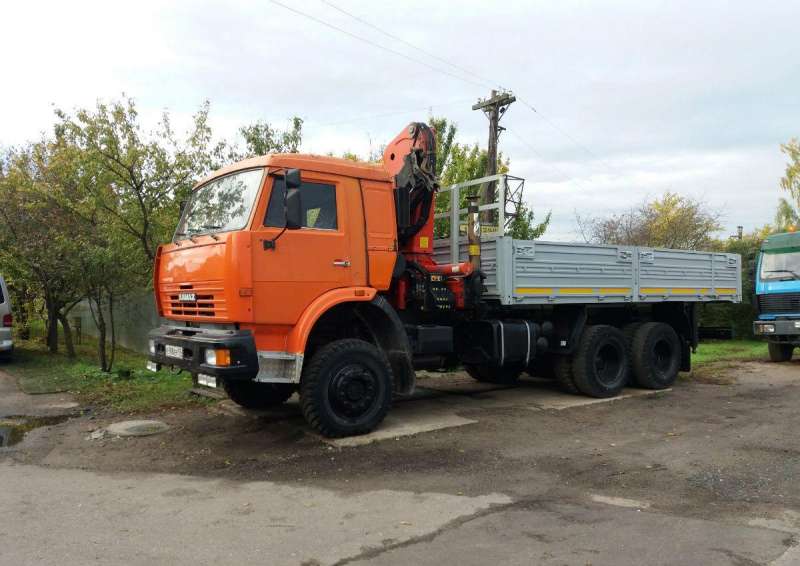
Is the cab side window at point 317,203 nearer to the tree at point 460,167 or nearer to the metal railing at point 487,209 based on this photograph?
the metal railing at point 487,209

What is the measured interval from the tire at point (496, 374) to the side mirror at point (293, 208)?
207 inches

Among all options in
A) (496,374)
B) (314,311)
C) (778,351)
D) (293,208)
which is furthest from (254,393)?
(778,351)

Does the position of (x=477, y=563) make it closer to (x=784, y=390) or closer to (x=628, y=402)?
(x=628, y=402)

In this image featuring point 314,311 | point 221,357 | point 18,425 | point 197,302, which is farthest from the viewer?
point 18,425

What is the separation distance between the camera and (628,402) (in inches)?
368

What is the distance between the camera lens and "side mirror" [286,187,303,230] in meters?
6.36

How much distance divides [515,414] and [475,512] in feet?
12.1

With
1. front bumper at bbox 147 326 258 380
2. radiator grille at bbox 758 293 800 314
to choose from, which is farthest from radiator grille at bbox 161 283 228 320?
radiator grille at bbox 758 293 800 314

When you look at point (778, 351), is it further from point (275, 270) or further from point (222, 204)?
point (222, 204)

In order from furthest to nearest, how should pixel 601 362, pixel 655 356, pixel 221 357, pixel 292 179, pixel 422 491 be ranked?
pixel 655 356
pixel 601 362
pixel 292 179
pixel 221 357
pixel 422 491

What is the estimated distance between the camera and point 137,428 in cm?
756

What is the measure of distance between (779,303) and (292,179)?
40.0 ft

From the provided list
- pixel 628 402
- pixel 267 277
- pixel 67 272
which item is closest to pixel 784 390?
pixel 628 402

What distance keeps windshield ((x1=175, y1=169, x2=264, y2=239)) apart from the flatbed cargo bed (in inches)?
127
